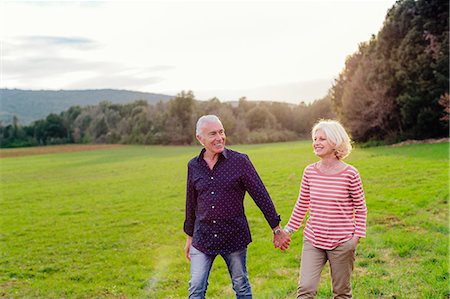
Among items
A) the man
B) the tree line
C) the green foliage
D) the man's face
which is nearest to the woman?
the man

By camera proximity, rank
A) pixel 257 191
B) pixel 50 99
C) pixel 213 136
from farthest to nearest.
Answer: pixel 50 99 → pixel 257 191 → pixel 213 136

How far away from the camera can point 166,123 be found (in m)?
80.5

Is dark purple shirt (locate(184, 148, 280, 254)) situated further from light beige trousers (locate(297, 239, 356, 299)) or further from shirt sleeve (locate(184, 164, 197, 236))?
light beige trousers (locate(297, 239, 356, 299))

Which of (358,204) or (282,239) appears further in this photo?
(282,239)

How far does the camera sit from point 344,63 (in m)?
45.8

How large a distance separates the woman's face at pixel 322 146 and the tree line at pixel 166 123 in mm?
69891

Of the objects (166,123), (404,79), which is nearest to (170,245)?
(404,79)

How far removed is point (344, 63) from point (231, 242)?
143 ft

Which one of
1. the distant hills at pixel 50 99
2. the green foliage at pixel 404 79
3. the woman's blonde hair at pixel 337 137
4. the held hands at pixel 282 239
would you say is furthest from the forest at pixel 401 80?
the distant hills at pixel 50 99

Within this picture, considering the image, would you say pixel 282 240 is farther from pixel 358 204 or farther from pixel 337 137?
pixel 337 137

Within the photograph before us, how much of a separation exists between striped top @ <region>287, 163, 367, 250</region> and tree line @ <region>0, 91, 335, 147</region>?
230 feet

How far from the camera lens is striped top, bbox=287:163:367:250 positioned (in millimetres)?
4336

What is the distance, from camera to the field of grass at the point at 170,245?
701cm

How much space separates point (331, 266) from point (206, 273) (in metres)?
1.19
